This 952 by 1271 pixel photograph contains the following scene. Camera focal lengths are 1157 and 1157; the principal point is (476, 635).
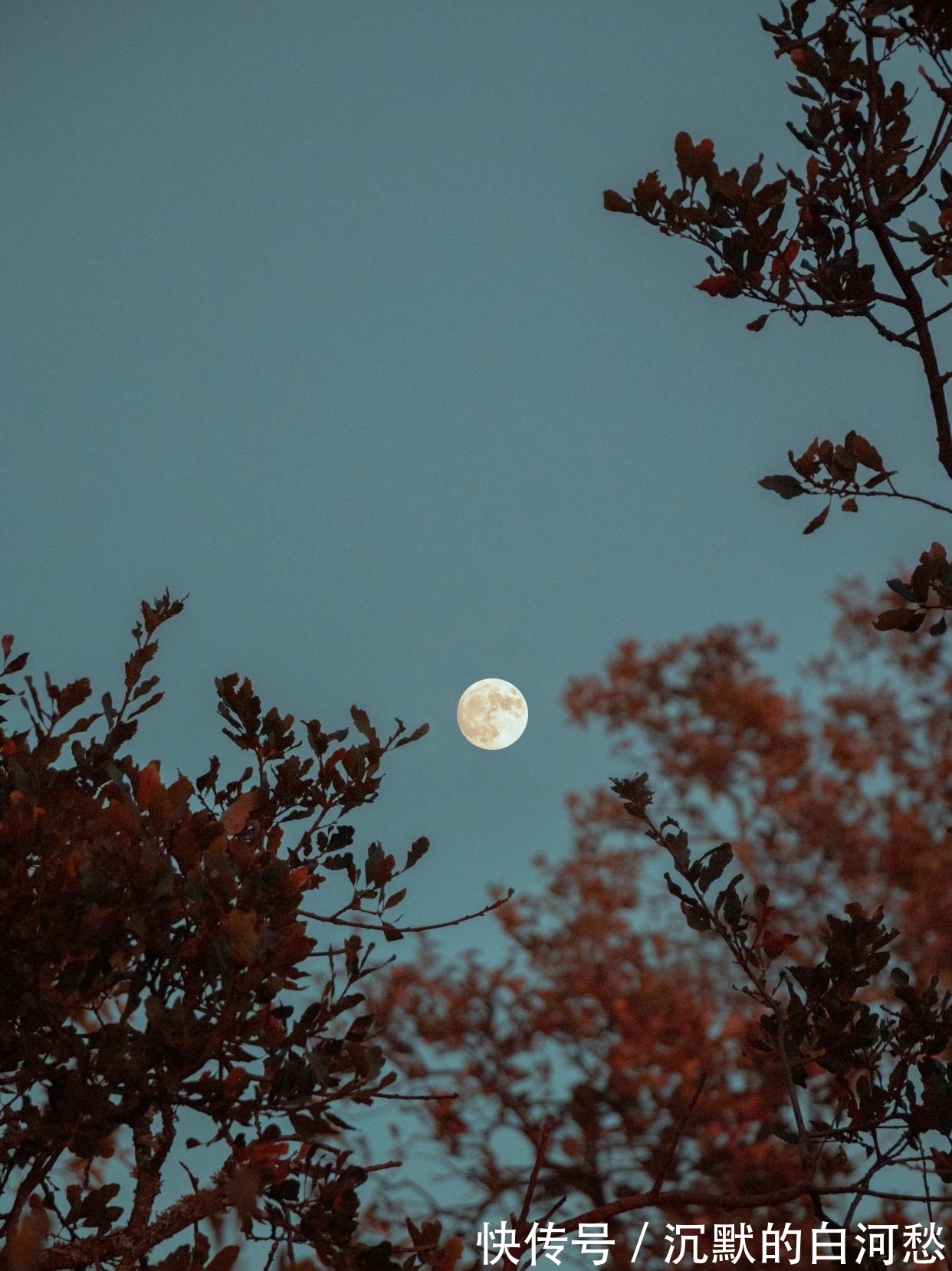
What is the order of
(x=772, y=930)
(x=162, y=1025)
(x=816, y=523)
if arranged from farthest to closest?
(x=772, y=930), (x=816, y=523), (x=162, y=1025)

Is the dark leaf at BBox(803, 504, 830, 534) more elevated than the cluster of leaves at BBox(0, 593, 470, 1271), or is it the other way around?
the dark leaf at BBox(803, 504, 830, 534)

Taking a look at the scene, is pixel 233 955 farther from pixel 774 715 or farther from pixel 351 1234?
pixel 774 715

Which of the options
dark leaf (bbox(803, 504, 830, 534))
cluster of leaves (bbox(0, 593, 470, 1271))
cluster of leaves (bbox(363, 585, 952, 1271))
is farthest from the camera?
cluster of leaves (bbox(363, 585, 952, 1271))

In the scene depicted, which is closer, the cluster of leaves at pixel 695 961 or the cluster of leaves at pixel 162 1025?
the cluster of leaves at pixel 162 1025

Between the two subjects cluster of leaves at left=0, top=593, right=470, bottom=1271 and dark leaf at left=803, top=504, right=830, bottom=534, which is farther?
dark leaf at left=803, top=504, right=830, bottom=534

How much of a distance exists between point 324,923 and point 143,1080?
644mm

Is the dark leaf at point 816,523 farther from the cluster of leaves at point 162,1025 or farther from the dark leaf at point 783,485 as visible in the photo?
the cluster of leaves at point 162,1025

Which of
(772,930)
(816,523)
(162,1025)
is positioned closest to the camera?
(162,1025)

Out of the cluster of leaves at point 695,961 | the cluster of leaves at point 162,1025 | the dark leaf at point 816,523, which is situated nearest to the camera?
the cluster of leaves at point 162,1025

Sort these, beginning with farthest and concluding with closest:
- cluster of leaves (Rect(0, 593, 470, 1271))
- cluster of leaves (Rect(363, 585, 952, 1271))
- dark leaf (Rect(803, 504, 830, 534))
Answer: cluster of leaves (Rect(363, 585, 952, 1271))
dark leaf (Rect(803, 504, 830, 534))
cluster of leaves (Rect(0, 593, 470, 1271))

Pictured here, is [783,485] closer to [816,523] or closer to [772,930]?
[816,523]

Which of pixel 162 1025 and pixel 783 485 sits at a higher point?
pixel 783 485

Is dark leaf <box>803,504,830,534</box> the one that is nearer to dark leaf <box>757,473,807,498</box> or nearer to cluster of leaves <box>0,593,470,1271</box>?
dark leaf <box>757,473,807,498</box>

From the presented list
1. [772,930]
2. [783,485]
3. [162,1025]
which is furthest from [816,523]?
[772,930]
